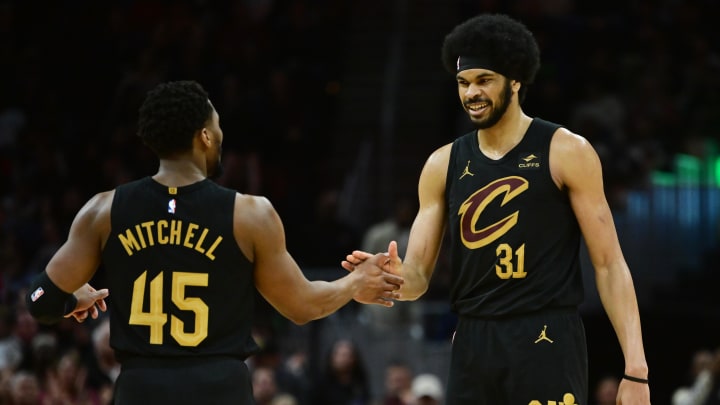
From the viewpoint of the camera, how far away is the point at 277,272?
6.23m

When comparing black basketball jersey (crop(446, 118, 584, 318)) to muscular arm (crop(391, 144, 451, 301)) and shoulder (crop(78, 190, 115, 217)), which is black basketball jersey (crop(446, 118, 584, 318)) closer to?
muscular arm (crop(391, 144, 451, 301))

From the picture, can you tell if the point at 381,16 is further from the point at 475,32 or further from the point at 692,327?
the point at 475,32

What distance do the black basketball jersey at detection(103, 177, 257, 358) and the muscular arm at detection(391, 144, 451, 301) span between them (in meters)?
1.25

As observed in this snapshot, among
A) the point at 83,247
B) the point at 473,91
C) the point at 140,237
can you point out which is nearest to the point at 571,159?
the point at 473,91

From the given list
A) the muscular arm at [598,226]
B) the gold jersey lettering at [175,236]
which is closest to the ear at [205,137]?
the gold jersey lettering at [175,236]

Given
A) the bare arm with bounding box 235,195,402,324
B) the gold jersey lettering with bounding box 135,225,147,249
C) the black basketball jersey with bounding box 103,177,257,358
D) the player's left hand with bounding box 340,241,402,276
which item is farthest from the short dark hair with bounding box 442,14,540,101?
the gold jersey lettering with bounding box 135,225,147,249

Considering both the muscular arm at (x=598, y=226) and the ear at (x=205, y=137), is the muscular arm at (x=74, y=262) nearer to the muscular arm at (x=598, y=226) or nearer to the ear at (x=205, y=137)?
the ear at (x=205, y=137)

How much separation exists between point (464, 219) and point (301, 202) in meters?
10.00

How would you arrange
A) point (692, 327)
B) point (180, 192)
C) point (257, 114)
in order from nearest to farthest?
point (180, 192) < point (692, 327) < point (257, 114)

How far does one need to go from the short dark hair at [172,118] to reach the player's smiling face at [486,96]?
1.48 metres

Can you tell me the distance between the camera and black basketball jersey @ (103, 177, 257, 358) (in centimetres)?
602

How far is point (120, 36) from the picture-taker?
18.4 metres

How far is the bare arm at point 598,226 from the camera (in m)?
6.45

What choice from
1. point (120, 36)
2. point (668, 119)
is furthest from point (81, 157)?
point (668, 119)
